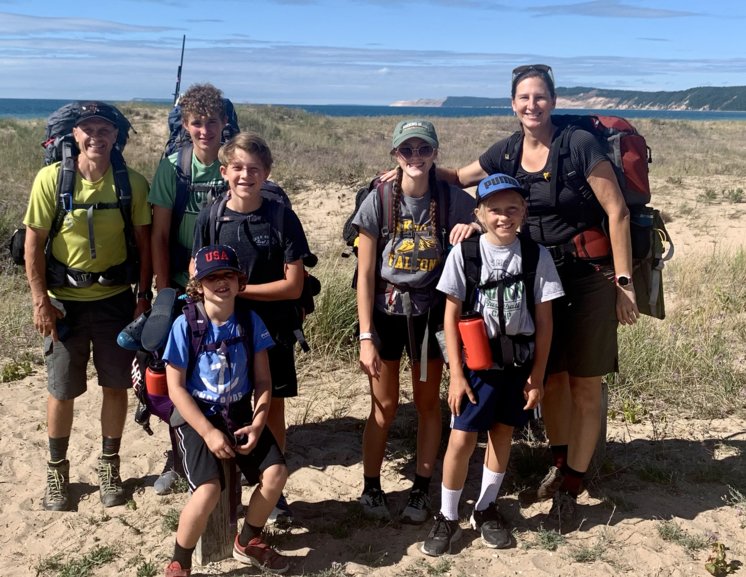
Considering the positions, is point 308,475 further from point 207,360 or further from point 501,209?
point 501,209

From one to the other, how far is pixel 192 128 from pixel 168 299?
1001mm

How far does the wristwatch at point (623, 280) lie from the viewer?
347cm

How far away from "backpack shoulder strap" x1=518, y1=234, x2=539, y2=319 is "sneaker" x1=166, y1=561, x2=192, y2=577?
1.99 m

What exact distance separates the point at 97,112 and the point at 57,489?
2.15 meters

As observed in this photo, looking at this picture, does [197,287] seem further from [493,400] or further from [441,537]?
[441,537]

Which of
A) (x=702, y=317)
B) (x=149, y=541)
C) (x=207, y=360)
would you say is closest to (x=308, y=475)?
(x=149, y=541)

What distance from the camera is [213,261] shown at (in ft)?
10.2

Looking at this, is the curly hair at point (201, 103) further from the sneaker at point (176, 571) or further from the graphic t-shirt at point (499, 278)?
the sneaker at point (176, 571)

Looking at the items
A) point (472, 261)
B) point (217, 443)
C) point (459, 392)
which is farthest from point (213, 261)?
point (459, 392)

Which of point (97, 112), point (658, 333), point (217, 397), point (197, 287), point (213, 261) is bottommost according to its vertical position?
point (658, 333)

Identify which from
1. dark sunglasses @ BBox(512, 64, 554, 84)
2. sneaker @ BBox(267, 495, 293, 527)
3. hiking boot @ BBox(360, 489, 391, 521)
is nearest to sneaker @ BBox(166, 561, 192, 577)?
sneaker @ BBox(267, 495, 293, 527)

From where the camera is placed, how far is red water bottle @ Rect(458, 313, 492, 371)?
323 centimetres

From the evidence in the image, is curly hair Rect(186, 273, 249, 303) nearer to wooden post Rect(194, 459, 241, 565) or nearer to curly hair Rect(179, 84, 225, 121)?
wooden post Rect(194, 459, 241, 565)

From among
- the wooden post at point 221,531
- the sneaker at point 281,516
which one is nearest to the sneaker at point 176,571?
the wooden post at point 221,531
